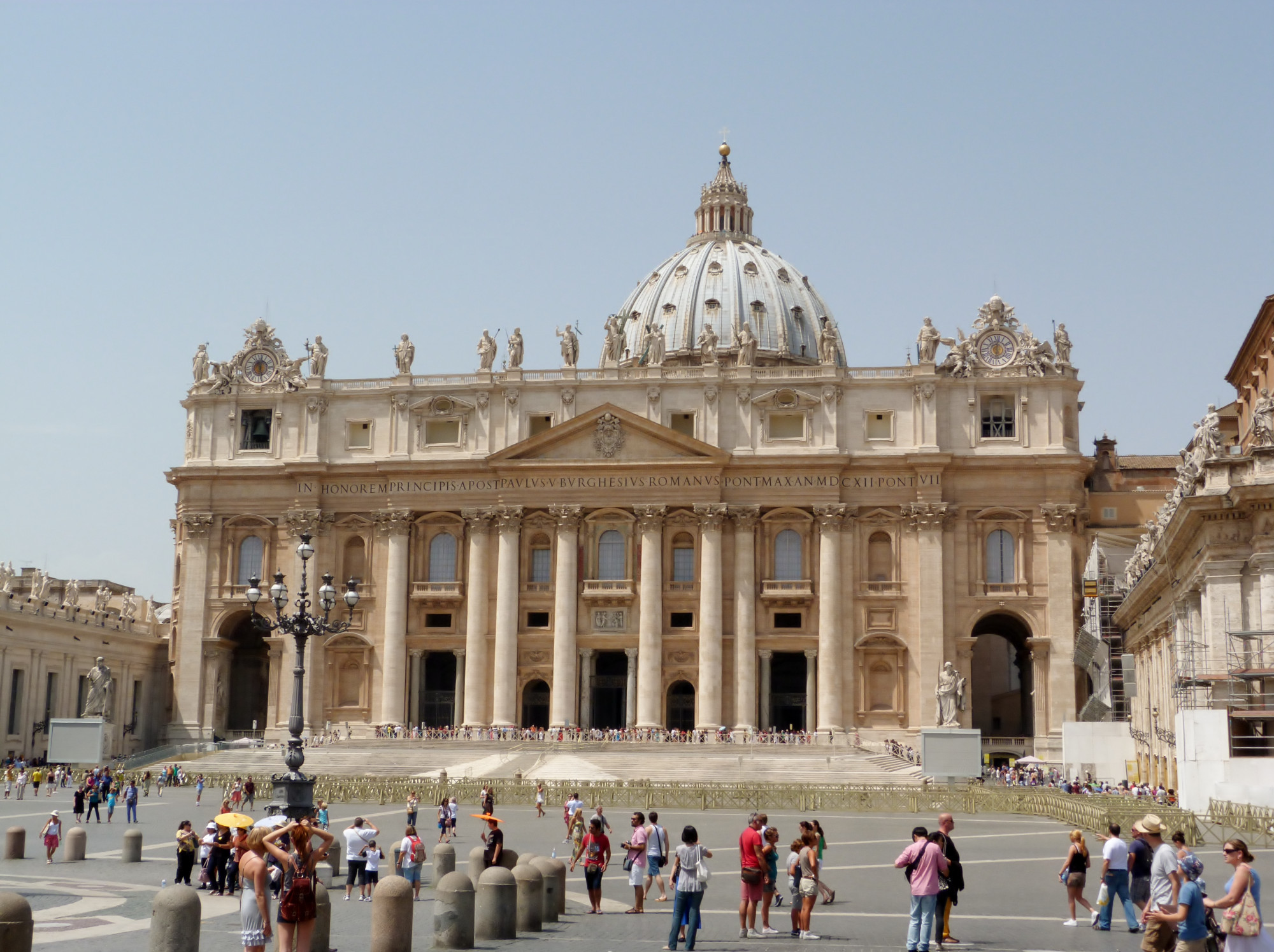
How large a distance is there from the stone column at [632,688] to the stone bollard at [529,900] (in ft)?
184

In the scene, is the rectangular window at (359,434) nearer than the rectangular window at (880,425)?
No

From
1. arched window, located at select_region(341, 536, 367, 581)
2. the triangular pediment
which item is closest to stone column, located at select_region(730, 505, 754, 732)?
the triangular pediment

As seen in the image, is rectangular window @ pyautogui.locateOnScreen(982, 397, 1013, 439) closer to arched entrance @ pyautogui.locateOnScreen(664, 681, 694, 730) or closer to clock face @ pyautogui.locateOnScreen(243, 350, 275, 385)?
arched entrance @ pyautogui.locateOnScreen(664, 681, 694, 730)

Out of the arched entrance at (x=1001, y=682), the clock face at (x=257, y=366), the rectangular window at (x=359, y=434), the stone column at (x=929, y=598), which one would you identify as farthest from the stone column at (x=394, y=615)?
the arched entrance at (x=1001, y=682)

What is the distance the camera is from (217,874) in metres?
24.6

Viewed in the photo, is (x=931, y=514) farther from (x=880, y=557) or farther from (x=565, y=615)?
(x=565, y=615)

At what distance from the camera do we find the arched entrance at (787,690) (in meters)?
77.7

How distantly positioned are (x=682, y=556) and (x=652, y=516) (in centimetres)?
271

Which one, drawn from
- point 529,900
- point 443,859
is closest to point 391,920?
point 529,900

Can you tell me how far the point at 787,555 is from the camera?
253 ft

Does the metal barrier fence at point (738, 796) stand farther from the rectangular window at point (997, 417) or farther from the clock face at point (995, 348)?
the clock face at point (995, 348)

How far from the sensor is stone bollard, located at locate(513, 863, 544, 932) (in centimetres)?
2017

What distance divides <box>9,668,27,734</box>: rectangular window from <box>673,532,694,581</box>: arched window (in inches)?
1201

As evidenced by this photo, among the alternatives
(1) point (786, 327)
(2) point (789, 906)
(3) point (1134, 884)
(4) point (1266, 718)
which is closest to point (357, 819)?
(2) point (789, 906)
